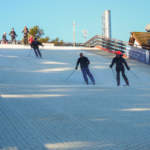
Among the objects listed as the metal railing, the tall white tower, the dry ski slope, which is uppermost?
the tall white tower

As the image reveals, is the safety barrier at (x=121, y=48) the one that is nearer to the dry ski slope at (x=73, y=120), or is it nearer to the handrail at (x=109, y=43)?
the handrail at (x=109, y=43)

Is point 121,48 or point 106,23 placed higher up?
point 106,23

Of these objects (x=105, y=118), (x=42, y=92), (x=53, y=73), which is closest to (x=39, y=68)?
(x=53, y=73)

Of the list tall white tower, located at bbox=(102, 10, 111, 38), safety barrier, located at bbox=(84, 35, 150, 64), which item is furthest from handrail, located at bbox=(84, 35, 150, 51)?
tall white tower, located at bbox=(102, 10, 111, 38)

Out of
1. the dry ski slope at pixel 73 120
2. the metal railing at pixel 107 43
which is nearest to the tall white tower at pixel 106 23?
the metal railing at pixel 107 43

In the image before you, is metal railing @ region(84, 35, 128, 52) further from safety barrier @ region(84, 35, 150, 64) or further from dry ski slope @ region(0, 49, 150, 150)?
dry ski slope @ region(0, 49, 150, 150)

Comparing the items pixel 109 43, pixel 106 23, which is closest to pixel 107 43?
pixel 109 43

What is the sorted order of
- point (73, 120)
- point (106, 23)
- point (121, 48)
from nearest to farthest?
point (73, 120), point (121, 48), point (106, 23)

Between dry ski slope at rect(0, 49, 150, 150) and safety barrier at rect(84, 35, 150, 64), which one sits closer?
dry ski slope at rect(0, 49, 150, 150)

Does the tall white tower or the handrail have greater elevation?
the tall white tower

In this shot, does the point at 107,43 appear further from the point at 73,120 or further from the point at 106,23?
the point at 73,120

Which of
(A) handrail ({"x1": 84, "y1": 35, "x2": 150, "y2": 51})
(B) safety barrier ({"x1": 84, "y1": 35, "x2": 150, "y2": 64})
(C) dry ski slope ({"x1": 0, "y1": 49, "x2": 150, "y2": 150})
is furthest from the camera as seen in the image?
(A) handrail ({"x1": 84, "y1": 35, "x2": 150, "y2": 51})

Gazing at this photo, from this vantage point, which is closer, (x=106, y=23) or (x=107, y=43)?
(x=107, y=43)

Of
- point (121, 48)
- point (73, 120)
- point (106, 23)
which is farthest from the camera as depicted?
point (106, 23)
